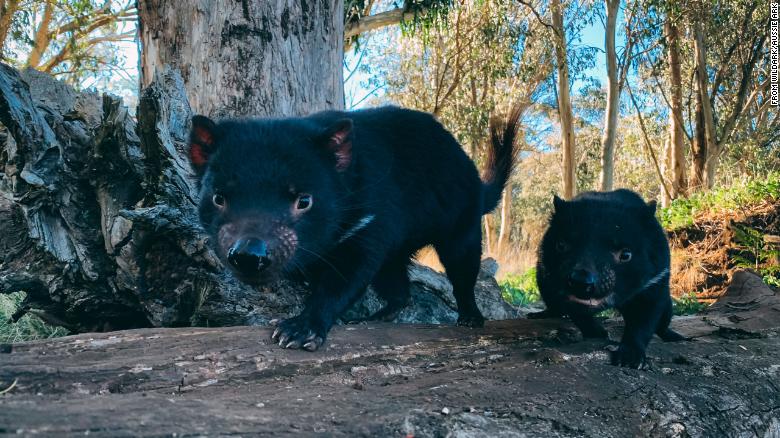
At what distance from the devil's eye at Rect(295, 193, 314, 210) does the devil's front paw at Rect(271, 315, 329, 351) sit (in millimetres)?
485

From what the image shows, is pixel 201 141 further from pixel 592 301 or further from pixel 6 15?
pixel 6 15

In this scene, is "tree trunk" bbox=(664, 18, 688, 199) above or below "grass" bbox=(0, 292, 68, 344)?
above

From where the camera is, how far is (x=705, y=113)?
67.7 ft

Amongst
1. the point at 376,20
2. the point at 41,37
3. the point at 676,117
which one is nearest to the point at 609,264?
the point at 376,20

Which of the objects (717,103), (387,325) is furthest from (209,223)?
(717,103)

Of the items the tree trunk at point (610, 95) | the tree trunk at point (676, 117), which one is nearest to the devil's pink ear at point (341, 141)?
the tree trunk at point (610, 95)

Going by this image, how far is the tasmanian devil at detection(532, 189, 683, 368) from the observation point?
3.57 m

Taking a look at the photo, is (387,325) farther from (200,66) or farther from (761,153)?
(761,153)

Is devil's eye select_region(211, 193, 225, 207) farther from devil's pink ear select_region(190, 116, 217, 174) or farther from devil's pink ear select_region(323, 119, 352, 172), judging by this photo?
devil's pink ear select_region(323, 119, 352, 172)

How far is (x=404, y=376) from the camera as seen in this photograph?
8.55 feet

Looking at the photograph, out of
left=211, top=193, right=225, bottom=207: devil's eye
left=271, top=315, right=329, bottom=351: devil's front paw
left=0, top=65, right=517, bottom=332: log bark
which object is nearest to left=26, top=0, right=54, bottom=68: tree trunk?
left=0, top=65, right=517, bottom=332: log bark

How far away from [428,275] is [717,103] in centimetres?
2244

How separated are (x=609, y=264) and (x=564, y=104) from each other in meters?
17.3

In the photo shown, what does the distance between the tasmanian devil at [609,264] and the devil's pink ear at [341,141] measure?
1.37 meters
